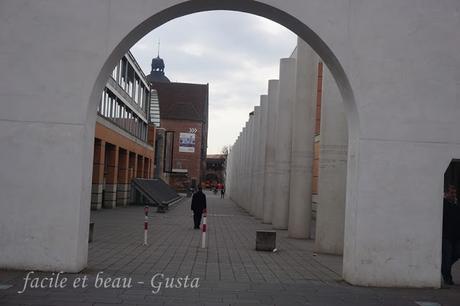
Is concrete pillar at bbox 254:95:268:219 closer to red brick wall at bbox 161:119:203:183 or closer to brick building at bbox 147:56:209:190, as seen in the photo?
brick building at bbox 147:56:209:190

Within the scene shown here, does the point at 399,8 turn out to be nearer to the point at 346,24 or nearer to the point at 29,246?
the point at 346,24

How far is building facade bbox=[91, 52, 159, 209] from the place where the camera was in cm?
3288

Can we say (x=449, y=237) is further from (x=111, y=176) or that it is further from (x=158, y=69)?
(x=158, y=69)

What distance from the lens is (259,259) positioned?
13836mm

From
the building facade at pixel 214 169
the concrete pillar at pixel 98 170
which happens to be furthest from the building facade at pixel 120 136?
the building facade at pixel 214 169

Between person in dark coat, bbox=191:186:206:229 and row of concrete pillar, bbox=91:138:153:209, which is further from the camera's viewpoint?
row of concrete pillar, bbox=91:138:153:209

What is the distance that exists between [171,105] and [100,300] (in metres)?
99.0

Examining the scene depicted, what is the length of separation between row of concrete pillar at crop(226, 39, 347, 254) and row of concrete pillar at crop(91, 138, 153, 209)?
9.10m

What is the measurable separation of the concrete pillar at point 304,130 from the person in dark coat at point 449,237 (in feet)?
36.2

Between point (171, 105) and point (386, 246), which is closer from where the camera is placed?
point (386, 246)

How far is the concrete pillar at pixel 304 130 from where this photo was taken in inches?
860

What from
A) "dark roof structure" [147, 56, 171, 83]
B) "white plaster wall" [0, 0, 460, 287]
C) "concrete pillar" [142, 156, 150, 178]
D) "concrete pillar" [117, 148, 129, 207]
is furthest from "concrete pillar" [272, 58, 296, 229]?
"dark roof structure" [147, 56, 171, 83]

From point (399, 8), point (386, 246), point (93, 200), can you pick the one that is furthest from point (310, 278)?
point (93, 200)

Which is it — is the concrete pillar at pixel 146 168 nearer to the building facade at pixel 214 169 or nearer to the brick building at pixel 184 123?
the brick building at pixel 184 123
